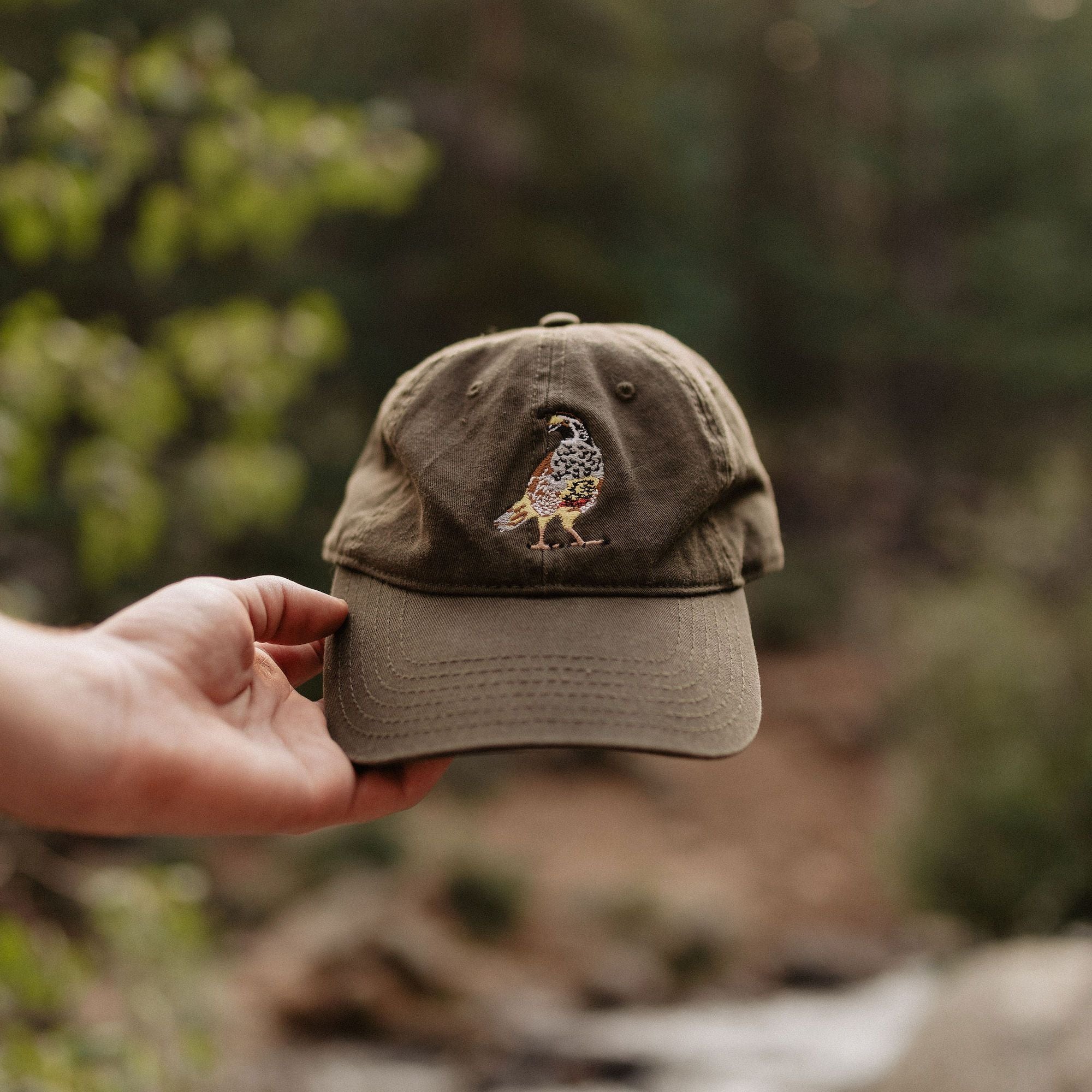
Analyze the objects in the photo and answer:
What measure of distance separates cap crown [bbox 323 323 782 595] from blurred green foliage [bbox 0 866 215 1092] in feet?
3.69

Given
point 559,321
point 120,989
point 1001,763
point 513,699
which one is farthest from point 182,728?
point 1001,763

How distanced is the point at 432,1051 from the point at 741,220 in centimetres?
1068

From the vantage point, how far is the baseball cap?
1.12m

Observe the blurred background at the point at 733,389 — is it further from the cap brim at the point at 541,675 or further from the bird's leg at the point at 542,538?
the bird's leg at the point at 542,538

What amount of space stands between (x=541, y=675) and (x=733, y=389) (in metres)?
10.5

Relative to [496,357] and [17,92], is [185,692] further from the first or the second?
[17,92]

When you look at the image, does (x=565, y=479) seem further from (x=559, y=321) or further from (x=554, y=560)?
(x=559, y=321)

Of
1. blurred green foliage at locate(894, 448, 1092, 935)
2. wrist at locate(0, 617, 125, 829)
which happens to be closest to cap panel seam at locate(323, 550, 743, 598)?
wrist at locate(0, 617, 125, 829)

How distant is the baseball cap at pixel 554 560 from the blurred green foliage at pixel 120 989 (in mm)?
1065

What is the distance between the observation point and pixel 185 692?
1102 millimetres

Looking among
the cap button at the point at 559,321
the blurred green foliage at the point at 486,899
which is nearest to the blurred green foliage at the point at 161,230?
the cap button at the point at 559,321

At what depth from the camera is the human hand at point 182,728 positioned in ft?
3.19

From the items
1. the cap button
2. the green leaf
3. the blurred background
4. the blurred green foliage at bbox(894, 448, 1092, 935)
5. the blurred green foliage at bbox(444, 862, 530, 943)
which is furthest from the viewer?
the blurred green foliage at bbox(444, 862, 530, 943)

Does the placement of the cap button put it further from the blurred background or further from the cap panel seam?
the blurred background
